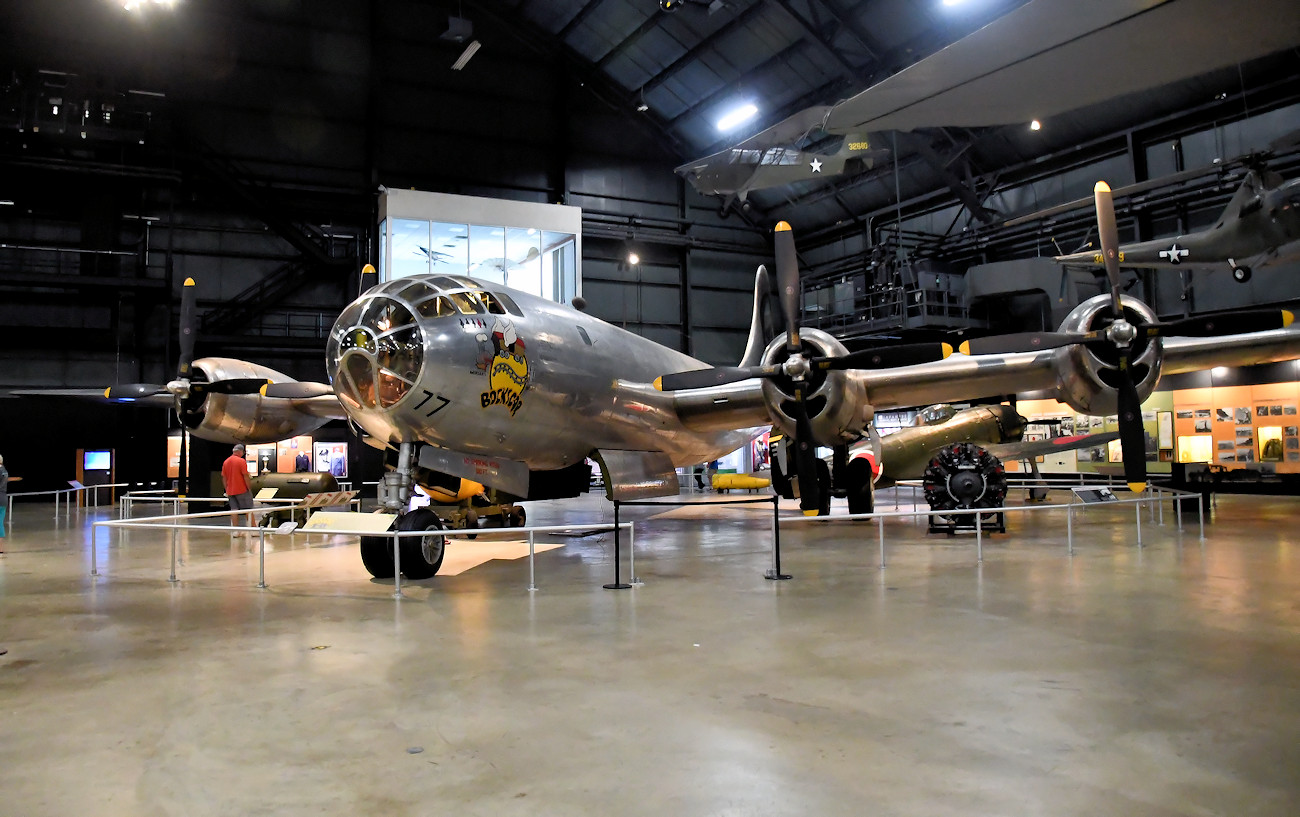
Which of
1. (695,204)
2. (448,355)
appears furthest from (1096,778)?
(695,204)

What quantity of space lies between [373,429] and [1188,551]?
12.0 metres

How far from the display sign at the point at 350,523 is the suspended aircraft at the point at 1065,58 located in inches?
296

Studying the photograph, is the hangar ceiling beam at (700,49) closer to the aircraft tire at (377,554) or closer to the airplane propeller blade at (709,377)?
the airplane propeller blade at (709,377)

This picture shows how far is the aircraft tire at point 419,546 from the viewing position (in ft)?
31.6

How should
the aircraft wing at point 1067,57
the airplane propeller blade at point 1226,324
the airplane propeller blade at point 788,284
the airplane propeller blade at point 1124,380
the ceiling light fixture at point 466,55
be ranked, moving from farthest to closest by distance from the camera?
the ceiling light fixture at point 466,55, the airplane propeller blade at point 788,284, the airplane propeller blade at point 1124,380, the airplane propeller blade at point 1226,324, the aircraft wing at point 1067,57

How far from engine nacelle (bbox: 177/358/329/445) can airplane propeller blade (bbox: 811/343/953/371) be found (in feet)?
37.0

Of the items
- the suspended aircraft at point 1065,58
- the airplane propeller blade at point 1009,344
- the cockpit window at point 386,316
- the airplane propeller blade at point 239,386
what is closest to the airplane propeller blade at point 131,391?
the airplane propeller blade at point 239,386

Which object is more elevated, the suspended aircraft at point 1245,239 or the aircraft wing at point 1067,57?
the suspended aircraft at point 1245,239

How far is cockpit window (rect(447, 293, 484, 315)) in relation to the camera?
10.1 meters

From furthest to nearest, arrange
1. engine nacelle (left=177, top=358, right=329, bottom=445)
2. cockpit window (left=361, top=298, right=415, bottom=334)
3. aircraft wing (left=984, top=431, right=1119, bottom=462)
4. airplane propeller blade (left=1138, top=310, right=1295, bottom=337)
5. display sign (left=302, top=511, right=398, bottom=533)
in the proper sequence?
aircraft wing (left=984, top=431, right=1119, bottom=462)
engine nacelle (left=177, top=358, right=329, bottom=445)
airplane propeller blade (left=1138, top=310, right=1295, bottom=337)
cockpit window (left=361, top=298, right=415, bottom=334)
display sign (left=302, top=511, right=398, bottom=533)

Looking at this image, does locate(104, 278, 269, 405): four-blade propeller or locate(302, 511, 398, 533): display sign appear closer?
locate(302, 511, 398, 533): display sign

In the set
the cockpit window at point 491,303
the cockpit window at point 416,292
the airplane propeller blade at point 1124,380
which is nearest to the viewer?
the cockpit window at point 416,292

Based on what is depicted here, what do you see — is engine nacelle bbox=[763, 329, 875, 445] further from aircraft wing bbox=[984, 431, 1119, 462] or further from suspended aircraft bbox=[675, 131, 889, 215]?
suspended aircraft bbox=[675, 131, 889, 215]

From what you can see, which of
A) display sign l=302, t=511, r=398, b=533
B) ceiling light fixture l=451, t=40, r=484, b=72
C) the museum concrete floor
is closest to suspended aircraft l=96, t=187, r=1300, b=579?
display sign l=302, t=511, r=398, b=533
